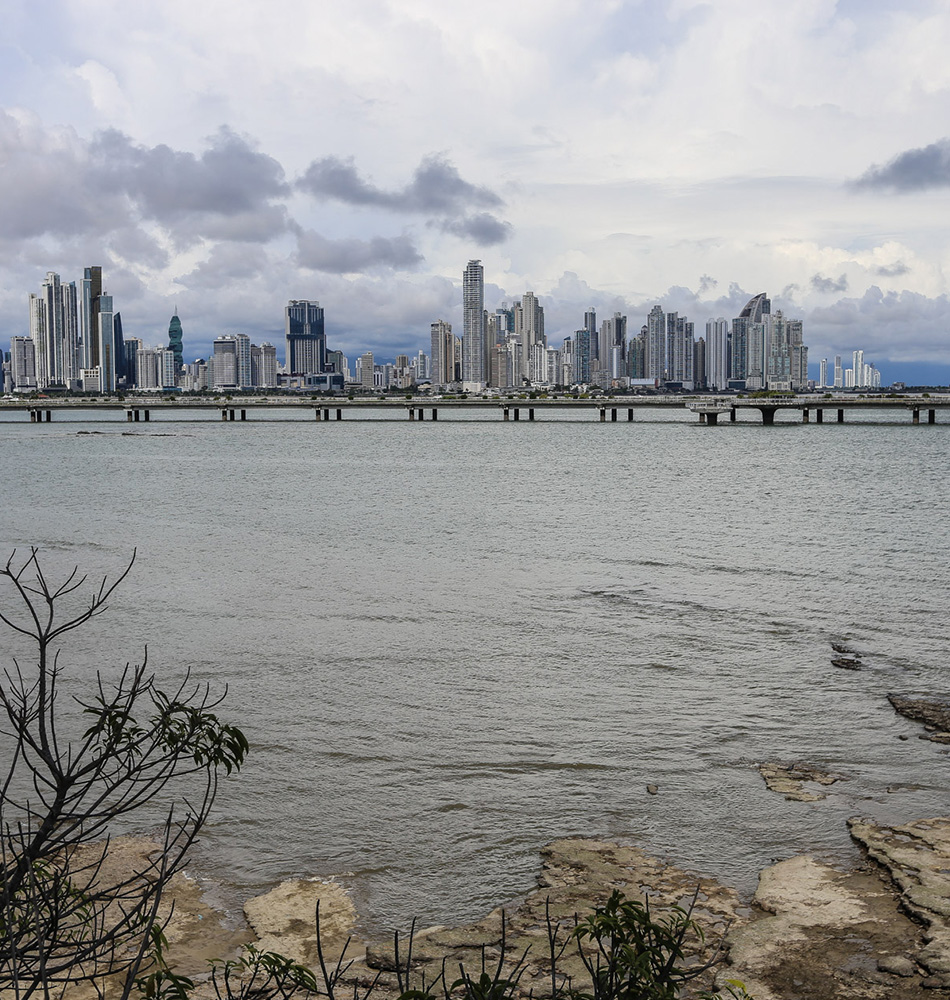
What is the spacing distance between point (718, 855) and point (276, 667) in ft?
31.2

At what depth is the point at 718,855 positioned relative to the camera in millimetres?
9773

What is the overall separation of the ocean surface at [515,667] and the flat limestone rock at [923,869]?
1.14 ft

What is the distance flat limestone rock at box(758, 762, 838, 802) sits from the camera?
11.2 metres

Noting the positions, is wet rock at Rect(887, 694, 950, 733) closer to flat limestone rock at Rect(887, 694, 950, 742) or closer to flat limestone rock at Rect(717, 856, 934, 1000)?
flat limestone rock at Rect(887, 694, 950, 742)

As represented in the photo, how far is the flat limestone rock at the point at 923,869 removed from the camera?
7.62 meters

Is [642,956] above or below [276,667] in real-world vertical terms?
above

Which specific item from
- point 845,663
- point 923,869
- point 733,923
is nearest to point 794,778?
point 923,869

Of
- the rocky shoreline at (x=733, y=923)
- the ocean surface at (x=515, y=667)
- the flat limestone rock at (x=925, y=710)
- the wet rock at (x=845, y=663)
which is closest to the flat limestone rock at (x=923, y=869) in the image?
the rocky shoreline at (x=733, y=923)

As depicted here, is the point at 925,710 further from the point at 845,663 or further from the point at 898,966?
the point at 898,966

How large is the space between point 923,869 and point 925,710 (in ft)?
18.3

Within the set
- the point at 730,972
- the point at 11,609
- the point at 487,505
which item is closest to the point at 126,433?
the point at 487,505

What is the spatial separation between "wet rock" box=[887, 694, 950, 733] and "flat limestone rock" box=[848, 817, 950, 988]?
3.49 meters

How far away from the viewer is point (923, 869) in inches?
356

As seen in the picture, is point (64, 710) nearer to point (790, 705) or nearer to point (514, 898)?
point (514, 898)
